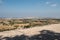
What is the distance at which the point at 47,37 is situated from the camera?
60.0 feet

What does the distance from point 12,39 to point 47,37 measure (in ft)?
12.4

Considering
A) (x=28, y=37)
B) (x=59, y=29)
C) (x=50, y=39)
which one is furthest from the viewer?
(x=59, y=29)

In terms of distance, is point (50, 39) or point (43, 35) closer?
point (50, 39)

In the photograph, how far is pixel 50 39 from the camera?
17.7 m

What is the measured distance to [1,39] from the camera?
19.3 meters

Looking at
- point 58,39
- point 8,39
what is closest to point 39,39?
point 58,39

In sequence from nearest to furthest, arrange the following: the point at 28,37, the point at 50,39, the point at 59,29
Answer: the point at 50,39, the point at 28,37, the point at 59,29

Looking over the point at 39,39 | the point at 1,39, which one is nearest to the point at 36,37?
the point at 39,39

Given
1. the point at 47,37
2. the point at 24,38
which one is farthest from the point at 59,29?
the point at 24,38

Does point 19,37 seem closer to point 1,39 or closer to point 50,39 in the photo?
point 1,39

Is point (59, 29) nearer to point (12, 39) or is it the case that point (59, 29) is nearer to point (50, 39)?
point (50, 39)

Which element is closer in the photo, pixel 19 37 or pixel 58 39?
pixel 58 39

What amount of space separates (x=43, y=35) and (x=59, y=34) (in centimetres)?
190

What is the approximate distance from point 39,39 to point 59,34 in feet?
9.17
